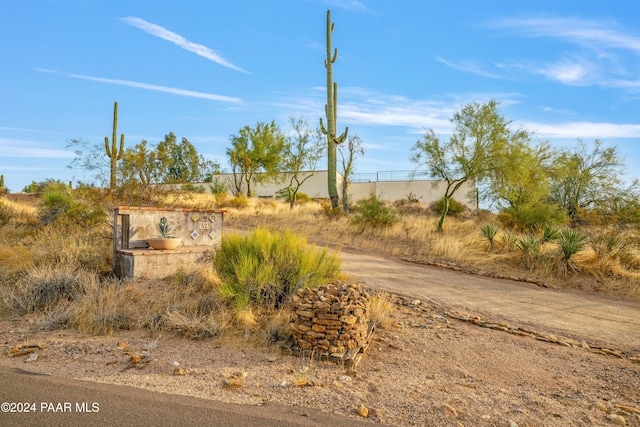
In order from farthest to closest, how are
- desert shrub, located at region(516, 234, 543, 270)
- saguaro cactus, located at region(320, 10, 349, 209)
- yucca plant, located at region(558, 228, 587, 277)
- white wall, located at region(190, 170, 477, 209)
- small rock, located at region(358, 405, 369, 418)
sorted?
white wall, located at region(190, 170, 477, 209) → saguaro cactus, located at region(320, 10, 349, 209) → desert shrub, located at region(516, 234, 543, 270) → yucca plant, located at region(558, 228, 587, 277) → small rock, located at region(358, 405, 369, 418)

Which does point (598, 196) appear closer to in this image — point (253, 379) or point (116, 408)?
point (253, 379)

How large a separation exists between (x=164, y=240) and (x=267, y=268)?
3336 millimetres

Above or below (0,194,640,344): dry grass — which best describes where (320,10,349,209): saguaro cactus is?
above

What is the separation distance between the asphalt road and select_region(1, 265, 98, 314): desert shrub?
3962 mm

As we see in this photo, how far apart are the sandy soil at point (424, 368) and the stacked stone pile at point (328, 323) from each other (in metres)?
0.28

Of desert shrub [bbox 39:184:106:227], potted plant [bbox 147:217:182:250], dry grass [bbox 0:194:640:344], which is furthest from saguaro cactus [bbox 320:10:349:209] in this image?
potted plant [bbox 147:217:182:250]

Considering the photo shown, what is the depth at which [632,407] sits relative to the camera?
15.7ft

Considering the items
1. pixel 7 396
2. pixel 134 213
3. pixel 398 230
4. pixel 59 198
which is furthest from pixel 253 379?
pixel 59 198

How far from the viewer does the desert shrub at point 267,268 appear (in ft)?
24.1

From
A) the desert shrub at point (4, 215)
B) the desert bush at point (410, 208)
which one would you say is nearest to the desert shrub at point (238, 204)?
the desert bush at point (410, 208)

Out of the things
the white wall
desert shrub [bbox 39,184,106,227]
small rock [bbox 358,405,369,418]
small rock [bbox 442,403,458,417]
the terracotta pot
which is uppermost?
the white wall

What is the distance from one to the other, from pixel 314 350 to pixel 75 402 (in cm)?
281

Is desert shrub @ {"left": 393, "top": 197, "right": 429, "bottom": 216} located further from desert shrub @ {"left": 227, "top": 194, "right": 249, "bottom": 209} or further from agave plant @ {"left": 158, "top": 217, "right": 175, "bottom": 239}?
agave plant @ {"left": 158, "top": 217, "right": 175, "bottom": 239}

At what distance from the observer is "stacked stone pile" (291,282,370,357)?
5852 millimetres
